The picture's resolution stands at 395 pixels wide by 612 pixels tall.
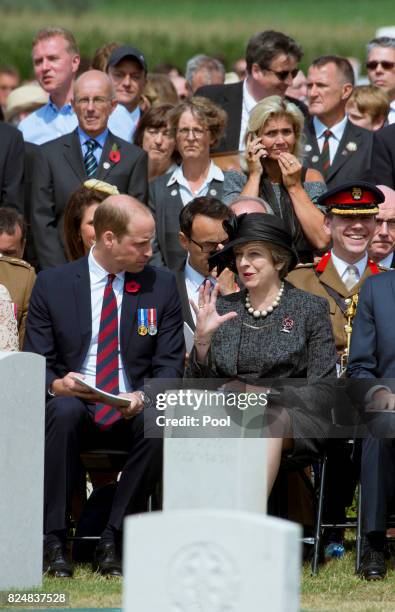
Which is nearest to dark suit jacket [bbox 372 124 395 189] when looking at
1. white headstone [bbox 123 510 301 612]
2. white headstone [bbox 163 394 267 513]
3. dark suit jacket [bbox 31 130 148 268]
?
dark suit jacket [bbox 31 130 148 268]

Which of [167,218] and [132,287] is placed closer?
[132,287]

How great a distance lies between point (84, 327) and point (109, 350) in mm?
204

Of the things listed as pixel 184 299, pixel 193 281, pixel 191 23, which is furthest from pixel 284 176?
pixel 191 23

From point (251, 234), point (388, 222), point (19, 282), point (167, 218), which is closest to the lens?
point (251, 234)

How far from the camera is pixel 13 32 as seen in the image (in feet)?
94.6

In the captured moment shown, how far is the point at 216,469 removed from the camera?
750 cm

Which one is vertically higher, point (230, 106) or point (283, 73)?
point (283, 73)

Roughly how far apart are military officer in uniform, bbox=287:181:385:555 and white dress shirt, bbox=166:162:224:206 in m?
1.58

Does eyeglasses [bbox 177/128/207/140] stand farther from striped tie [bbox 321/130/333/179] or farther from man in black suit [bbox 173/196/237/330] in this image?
man in black suit [bbox 173/196/237/330]

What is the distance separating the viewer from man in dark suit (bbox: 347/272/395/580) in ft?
26.4

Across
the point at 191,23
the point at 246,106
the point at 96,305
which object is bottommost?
the point at 96,305

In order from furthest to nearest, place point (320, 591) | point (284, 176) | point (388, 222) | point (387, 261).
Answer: point (284, 176) → point (387, 261) → point (388, 222) → point (320, 591)

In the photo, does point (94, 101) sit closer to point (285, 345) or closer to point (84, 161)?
point (84, 161)

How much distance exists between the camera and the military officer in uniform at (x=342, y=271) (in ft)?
29.2
